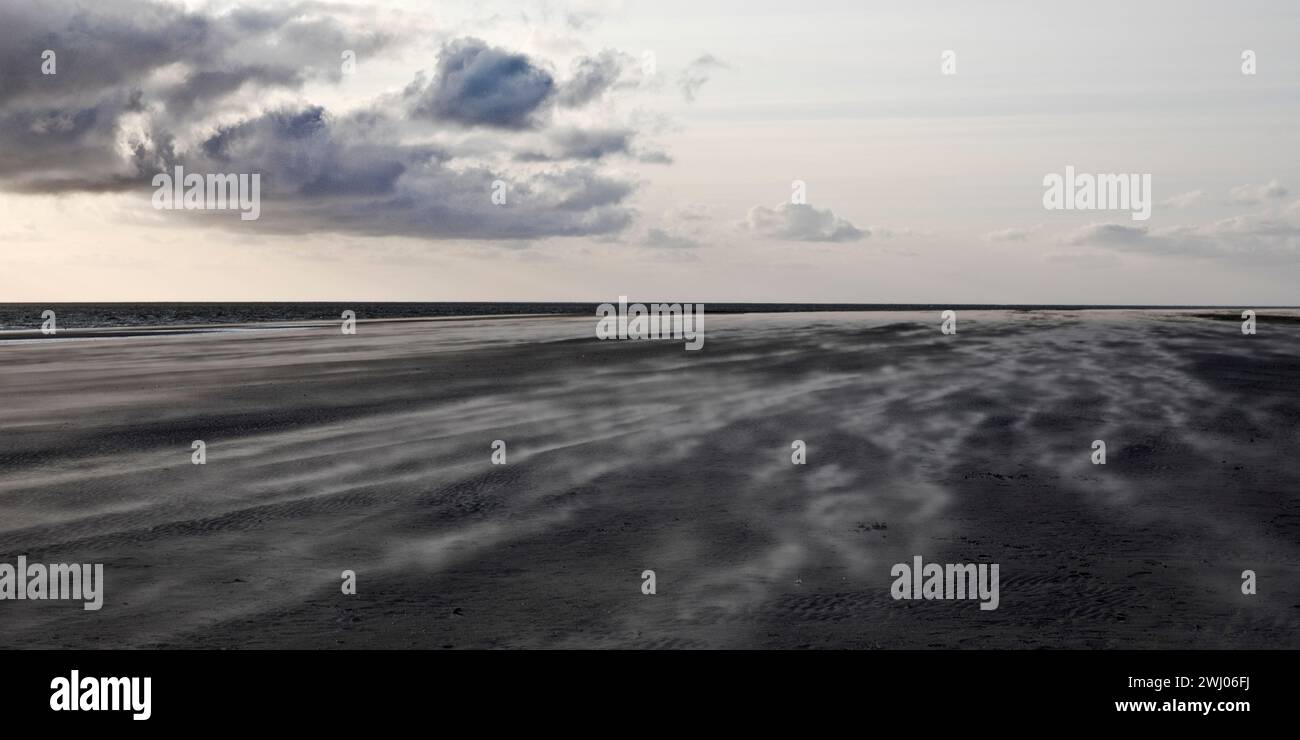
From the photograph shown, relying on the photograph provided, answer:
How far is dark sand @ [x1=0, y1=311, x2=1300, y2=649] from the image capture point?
22.0 feet

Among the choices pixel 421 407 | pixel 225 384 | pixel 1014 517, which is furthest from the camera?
pixel 225 384

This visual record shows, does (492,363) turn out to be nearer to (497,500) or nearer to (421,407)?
(421,407)

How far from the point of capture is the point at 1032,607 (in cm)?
698

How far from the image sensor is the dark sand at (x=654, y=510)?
6.70m

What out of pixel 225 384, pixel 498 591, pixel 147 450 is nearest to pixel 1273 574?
pixel 498 591

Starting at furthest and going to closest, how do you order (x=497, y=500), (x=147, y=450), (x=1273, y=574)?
(x=147, y=450), (x=497, y=500), (x=1273, y=574)

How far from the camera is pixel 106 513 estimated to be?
9.84m

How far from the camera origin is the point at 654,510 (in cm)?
994

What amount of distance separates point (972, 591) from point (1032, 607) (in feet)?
1.67
